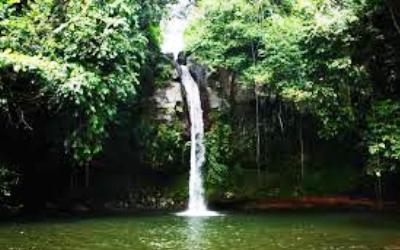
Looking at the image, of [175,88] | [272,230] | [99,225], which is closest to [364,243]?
[272,230]

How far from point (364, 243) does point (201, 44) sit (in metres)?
11.8

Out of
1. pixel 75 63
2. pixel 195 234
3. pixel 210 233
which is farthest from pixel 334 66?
pixel 75 63

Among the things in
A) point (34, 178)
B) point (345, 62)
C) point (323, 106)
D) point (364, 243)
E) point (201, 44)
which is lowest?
point (364, 243)

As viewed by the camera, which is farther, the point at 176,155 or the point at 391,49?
the point at 176,155

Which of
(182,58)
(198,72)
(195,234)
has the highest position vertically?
(182,58)

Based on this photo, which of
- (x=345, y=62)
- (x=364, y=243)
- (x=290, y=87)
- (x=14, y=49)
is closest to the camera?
(x=364, y=243)

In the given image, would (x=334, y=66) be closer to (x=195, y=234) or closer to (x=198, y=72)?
(x=195, y=234)

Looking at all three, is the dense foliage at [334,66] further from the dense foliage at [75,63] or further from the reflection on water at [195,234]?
the dense foliage at [75,63]

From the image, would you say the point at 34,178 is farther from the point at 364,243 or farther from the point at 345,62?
the point at 364,243

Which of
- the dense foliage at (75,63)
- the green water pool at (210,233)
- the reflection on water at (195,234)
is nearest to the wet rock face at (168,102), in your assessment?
the dense foliage at (75,63)

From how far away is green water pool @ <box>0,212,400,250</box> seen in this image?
1180cm

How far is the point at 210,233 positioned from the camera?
13734 millimetres

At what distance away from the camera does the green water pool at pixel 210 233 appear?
11.8 m

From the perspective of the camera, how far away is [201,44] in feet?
72.0
